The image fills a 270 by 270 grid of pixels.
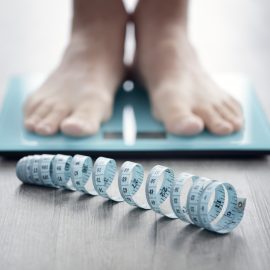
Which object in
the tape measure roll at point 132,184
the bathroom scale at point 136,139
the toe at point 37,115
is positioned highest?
the tape measure roll at point 132,184

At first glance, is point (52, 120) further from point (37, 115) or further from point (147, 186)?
point (147, 186)

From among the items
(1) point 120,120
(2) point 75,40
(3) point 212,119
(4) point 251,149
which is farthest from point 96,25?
(4) point 251,149

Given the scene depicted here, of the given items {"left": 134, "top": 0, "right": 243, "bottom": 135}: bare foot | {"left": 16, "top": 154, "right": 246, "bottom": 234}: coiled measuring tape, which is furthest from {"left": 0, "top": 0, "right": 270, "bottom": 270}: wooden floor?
{"left": 134, "top": 0, "right": 243, "bottom": 135}: bare foot

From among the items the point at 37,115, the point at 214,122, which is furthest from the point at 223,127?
the point at 37,115

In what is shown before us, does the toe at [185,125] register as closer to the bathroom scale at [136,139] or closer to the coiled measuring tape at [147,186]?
the bathroom scale at [136,139]

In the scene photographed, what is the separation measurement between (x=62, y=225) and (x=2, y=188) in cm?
24

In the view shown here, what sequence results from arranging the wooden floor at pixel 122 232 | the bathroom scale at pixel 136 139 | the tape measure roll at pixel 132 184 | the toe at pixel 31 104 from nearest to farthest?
the wooden floor at pixel 122 232 < the tape measure roll at pixel 132 184 < the bathroom scale at pixel 136 139 < the toe at pixel 31 104

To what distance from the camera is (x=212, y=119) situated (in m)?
1.83

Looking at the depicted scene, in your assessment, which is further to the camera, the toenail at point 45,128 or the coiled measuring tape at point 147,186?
the toenail at point 45,128

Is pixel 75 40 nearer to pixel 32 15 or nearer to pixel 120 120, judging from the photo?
pixel 120 120

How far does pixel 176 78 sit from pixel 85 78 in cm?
23

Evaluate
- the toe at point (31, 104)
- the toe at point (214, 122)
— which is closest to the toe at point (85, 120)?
the toe at point (31, 104)

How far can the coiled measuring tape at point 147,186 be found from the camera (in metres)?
1.41

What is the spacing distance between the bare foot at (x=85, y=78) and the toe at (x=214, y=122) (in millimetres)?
240
